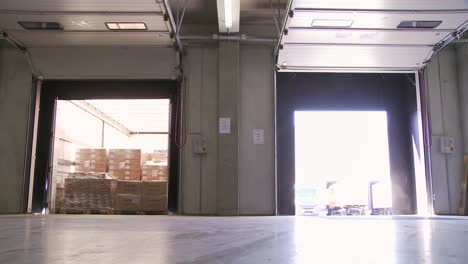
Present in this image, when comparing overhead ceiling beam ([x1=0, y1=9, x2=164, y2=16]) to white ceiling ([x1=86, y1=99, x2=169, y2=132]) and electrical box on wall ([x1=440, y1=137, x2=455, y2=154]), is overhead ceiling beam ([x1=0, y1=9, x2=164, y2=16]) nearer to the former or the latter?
white ceiling ([x1=86, y1=99, x2=169, y2=132])

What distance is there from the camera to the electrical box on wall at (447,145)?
8.75 meters

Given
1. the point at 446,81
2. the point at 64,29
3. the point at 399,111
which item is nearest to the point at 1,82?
the point at 64,29

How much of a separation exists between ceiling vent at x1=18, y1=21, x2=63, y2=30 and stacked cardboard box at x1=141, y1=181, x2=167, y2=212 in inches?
129

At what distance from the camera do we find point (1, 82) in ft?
29.0

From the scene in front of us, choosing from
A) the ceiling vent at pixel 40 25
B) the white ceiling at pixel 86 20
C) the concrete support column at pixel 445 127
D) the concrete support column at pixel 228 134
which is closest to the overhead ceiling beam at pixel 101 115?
the white ceiling at pixel 86 20

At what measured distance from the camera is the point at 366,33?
7730 millimetres

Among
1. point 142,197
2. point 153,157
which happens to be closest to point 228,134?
point 142,197

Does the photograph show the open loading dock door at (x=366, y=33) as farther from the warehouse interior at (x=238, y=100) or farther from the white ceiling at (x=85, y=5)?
the white ceiling at (x=85, y=5)

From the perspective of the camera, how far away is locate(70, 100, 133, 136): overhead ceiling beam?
11.6 metres

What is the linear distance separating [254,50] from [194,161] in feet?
8.18

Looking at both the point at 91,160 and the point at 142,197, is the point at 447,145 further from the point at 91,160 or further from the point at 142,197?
the point at 91,160

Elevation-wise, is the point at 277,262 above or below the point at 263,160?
below

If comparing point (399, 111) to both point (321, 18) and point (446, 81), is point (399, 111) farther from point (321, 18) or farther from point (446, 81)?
point (321, 18)

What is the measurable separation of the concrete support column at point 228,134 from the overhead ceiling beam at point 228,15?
0.38m
